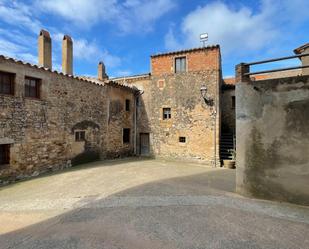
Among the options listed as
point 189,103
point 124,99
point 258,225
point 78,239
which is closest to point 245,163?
point 258,225

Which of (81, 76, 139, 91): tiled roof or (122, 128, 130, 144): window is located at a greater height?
(81, 76, 139, 91): tiled roof

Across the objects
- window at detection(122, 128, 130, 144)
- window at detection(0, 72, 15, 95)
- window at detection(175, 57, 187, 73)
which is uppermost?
window at detection(175, 57, 187, 73)

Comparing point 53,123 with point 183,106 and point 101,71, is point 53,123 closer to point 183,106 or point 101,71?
point 183,106

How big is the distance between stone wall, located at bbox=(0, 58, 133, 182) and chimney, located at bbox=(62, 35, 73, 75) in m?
2.76

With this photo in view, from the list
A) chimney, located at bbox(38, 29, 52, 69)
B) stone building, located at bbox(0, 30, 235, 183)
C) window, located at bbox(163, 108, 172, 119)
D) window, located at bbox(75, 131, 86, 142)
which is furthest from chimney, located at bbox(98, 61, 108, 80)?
window, located at bbox(75, 131, 86, 142)

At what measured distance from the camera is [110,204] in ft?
18.2

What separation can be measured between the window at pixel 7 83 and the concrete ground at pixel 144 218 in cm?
363

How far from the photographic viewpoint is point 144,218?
469cm

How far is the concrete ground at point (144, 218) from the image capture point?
3807mm

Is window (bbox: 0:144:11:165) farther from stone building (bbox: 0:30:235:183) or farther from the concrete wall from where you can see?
the concrete wall

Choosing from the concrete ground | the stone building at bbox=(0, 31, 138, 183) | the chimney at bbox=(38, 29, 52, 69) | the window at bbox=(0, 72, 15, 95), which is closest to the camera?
the concrete ground

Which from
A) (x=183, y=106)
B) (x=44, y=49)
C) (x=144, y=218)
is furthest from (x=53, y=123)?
(x=183, y=106)

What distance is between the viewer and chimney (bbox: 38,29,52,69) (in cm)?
1219

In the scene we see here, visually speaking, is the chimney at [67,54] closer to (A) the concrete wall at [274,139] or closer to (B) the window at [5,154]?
(B) the window at [5,154]
